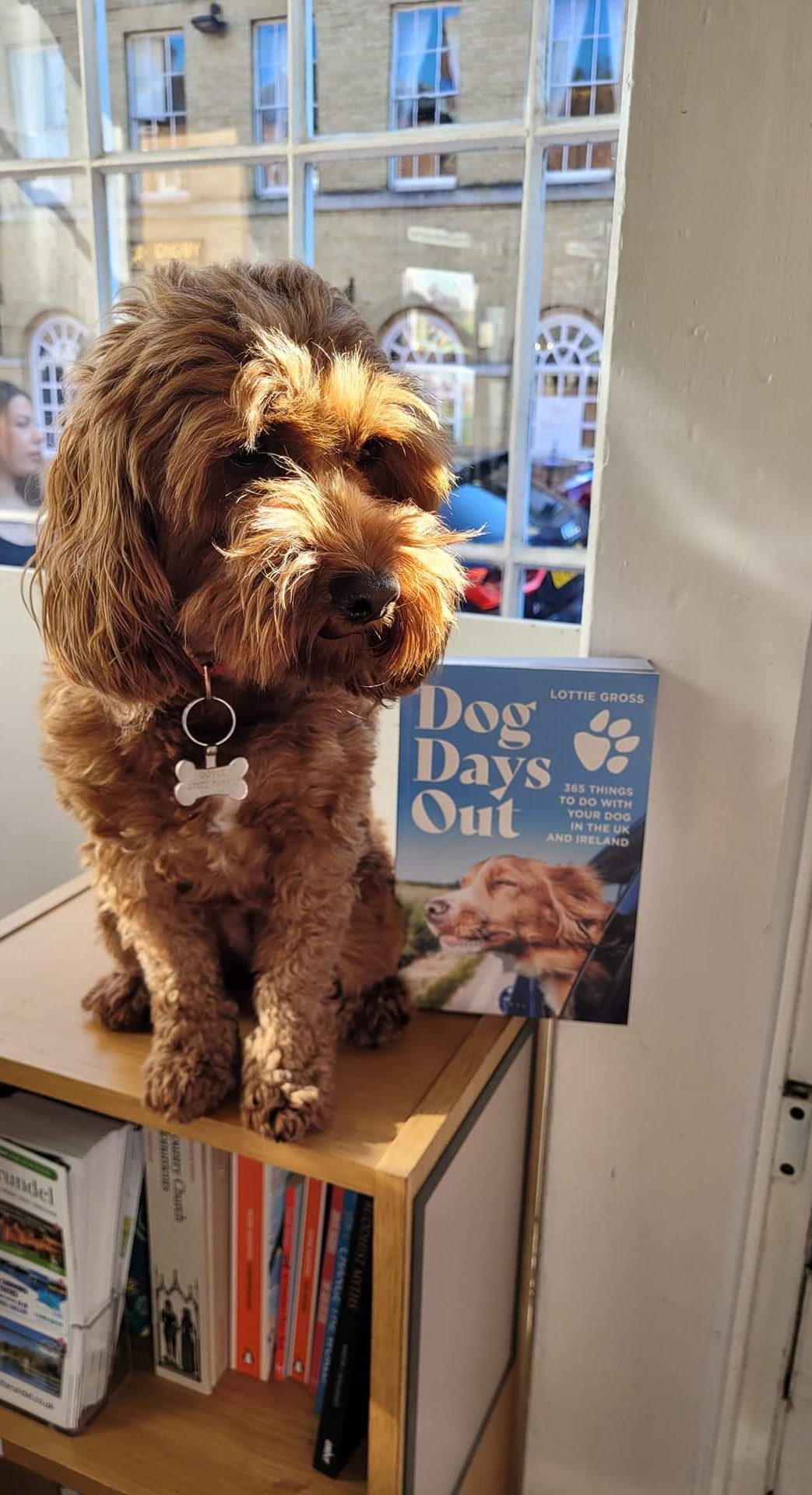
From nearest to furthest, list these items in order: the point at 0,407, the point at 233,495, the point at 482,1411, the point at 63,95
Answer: the point at 233,495 < the point at 482,1411 < the point at 63,95 < the point at 0,407

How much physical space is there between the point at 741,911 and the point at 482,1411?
0.64m

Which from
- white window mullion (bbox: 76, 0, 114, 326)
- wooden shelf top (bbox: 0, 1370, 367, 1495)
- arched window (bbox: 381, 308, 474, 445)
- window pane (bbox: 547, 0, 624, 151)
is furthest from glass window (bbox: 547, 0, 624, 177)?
wooden shelf top (bbox: 0, 1370, 367, 1495)

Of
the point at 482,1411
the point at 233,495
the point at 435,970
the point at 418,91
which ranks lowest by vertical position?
the point at 482,1411

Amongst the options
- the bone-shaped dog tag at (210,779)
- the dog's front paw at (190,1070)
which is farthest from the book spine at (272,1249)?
the bone-shaped dog tag at (210,779)

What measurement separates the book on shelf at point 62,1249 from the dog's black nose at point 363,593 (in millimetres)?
592

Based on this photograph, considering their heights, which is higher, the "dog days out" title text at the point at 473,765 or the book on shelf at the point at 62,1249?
the "dog days out" title text at the point at 473,765

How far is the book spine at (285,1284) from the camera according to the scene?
1026mm

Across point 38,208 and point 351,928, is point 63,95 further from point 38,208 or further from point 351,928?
point 351,928

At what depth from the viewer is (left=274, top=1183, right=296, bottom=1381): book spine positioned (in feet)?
3.37

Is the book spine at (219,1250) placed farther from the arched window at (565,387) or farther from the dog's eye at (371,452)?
the arched window at (565,387)

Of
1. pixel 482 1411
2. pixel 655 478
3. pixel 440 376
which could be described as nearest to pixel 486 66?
pixel 440 376

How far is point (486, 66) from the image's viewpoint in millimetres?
1192

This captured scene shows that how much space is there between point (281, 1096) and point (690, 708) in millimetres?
504

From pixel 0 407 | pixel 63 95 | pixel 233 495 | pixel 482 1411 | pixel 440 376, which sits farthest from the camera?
pixel 0 407
